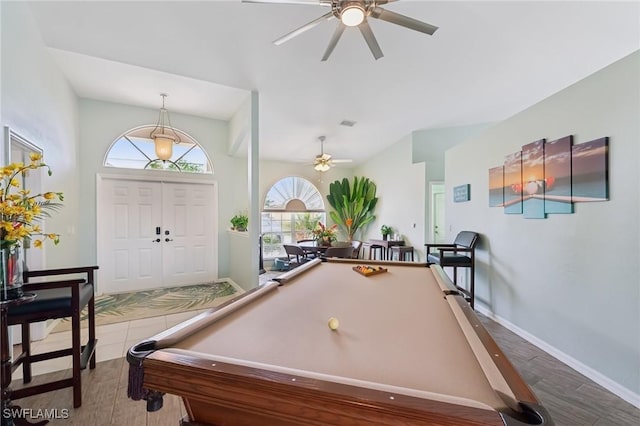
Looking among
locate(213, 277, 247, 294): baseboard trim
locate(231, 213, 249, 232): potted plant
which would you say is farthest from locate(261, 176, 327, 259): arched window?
locate(231, 213, 249, 232): potted plant

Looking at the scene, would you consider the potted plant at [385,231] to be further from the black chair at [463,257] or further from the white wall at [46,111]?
the white wall at [46,111]

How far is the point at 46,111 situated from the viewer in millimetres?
3096

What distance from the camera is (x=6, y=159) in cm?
222

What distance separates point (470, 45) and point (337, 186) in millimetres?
5012

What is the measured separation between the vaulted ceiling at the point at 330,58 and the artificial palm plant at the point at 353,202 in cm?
276

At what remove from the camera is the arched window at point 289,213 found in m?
7.51

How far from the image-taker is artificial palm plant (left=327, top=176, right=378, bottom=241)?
24.4 ft

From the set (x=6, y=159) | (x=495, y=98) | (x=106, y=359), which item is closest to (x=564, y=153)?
(x=495, y=98)

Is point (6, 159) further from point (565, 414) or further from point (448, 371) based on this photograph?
point (565, 414)

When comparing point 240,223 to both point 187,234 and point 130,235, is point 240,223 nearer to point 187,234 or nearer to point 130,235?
point 187,234

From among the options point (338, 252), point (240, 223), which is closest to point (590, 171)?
point (338, 252)

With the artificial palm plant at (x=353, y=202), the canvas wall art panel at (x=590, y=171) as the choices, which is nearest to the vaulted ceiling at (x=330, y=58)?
the canvas wall art panel at (x=590, y=171)

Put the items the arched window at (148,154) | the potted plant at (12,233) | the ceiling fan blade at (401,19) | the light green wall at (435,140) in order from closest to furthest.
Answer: the potted plant at (12,233), the ceiling fan blade at (401,19), the arched window at (148,154), the light green wall at (435,140)

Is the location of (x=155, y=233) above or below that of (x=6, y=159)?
below
